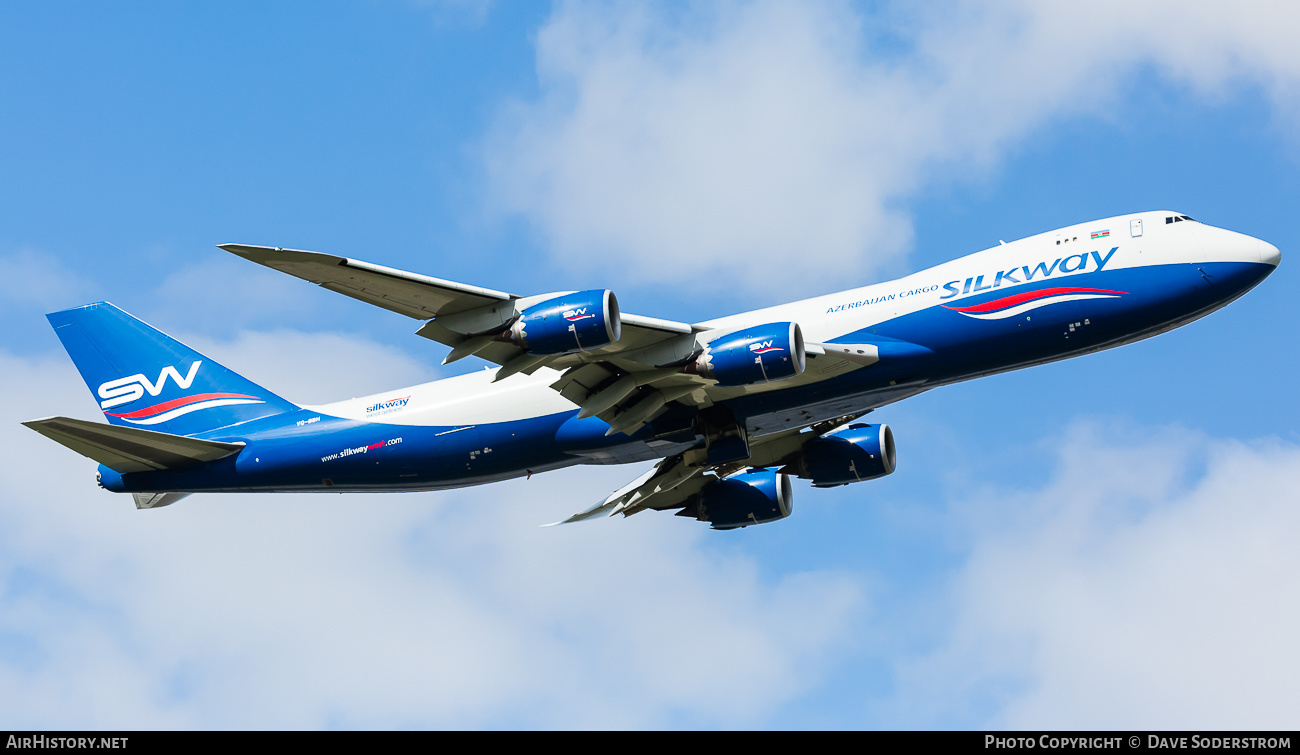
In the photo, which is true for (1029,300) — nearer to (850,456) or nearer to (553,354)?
(850,456)

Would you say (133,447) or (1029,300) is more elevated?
(1029,300)

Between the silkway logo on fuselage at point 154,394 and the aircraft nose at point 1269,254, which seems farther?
the silkway logo on fuselage at point 154,394

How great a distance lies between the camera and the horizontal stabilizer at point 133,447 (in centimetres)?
3716

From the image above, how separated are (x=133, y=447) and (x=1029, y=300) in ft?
85.9

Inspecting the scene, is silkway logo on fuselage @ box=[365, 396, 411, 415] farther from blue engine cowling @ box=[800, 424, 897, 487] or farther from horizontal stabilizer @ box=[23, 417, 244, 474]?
blue engine cowling @ box=[800, 424, 897, 487]

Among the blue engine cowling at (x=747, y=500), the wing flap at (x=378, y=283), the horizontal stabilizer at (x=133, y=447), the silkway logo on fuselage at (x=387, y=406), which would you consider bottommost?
the blue engine cowling at (x=747, y=500)

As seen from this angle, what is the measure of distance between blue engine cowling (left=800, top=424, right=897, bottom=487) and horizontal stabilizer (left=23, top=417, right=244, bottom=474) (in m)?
18.2

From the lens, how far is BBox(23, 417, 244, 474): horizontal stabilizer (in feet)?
122

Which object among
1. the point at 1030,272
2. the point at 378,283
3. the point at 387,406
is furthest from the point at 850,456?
the point at 378,283

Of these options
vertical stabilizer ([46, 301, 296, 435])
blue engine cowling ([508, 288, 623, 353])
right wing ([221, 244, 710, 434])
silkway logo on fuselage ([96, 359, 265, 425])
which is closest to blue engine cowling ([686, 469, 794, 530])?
right wing ([221, 244, 710, 434])

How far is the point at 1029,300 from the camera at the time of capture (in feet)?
109

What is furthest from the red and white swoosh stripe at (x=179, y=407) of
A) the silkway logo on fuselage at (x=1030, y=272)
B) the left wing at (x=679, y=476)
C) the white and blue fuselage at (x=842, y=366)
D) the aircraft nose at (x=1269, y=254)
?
the aircraft nose at (x=1269, y=254)

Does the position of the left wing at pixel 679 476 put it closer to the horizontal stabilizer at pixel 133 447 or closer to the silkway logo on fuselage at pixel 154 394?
the horizontal stabilizer at pixel 133 447
